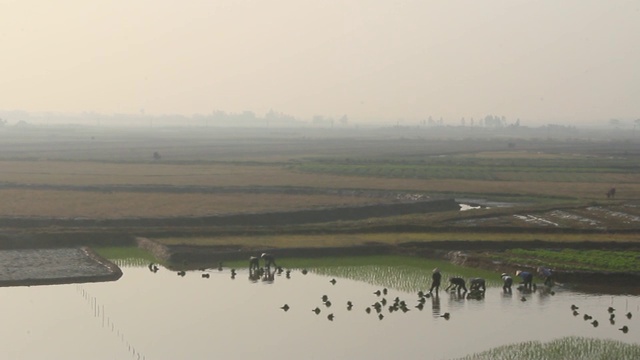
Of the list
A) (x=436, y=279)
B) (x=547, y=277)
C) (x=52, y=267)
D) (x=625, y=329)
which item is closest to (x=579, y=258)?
(x=547, y=277)

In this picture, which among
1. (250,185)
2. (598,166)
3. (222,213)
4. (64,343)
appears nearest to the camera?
(64,343)

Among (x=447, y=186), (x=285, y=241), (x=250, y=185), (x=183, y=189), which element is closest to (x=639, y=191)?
(x=447, y=186)

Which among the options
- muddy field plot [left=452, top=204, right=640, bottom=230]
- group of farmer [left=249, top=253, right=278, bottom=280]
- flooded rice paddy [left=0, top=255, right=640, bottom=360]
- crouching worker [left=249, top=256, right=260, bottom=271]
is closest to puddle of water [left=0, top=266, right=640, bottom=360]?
flooded rice paddy [left=0, top=255, right=640, bottom=360]

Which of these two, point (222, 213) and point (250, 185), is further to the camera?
point (250, 185)

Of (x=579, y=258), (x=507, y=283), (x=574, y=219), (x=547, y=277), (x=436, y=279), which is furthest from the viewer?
(x=574, y=219)

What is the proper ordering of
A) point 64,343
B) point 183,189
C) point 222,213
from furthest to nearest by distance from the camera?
point 183,189, point 222,213, point 64,343

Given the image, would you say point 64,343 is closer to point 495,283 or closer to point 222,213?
point 495,283

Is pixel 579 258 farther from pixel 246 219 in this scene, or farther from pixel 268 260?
pixel 246 219
